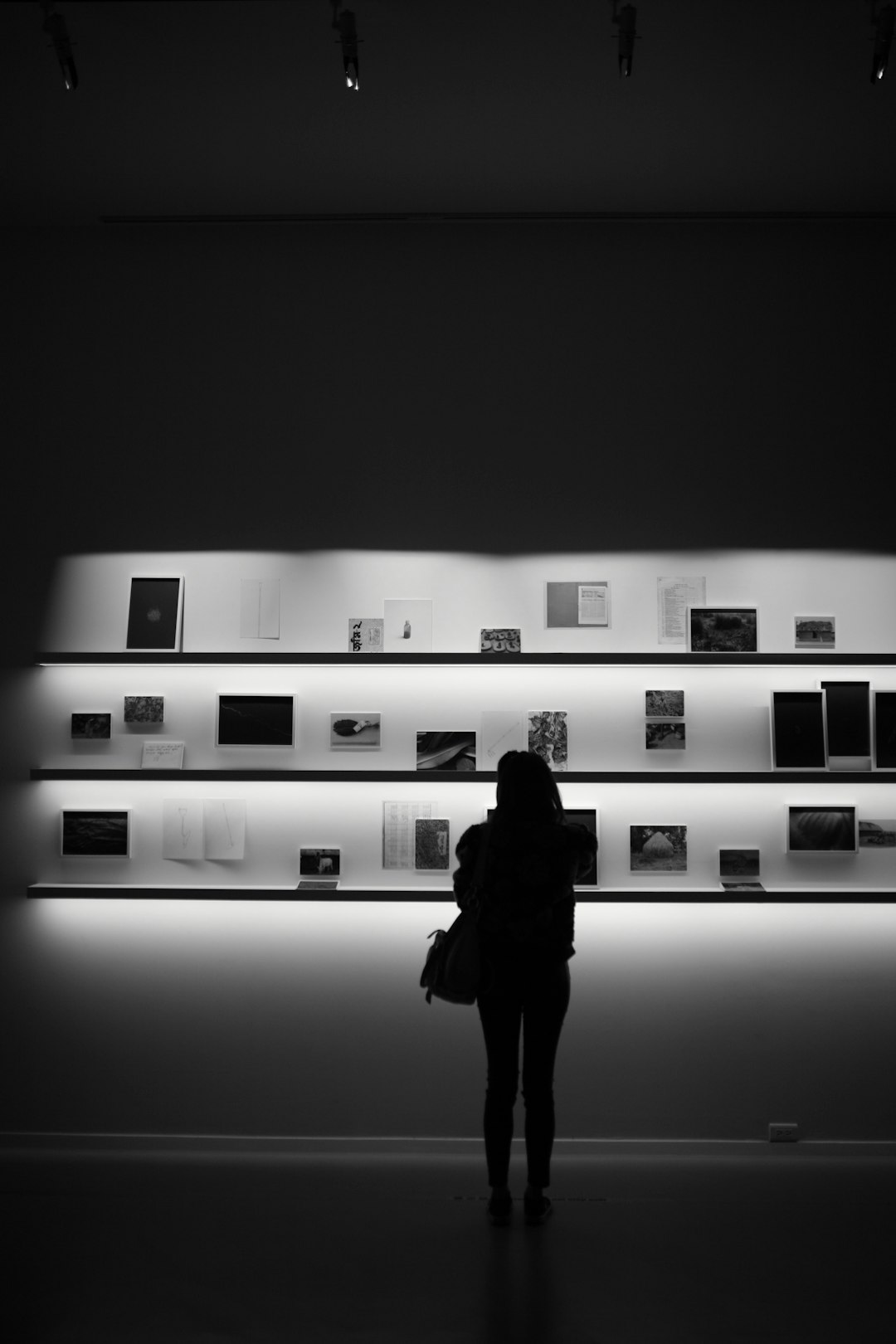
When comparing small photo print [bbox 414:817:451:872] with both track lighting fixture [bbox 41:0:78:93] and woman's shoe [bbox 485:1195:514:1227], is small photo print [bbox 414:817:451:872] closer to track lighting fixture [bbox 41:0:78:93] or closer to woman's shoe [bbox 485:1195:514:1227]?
woman's shoe [bbox 485:1195:514:1227]

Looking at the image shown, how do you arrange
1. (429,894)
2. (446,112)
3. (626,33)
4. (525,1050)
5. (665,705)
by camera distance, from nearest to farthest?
1. (626,33)
2. (525,1050)
3. (446,112)
4. (429,894)
5. (665,705)

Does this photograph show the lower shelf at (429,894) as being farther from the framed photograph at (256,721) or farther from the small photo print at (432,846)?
the framed photograph at (256,721)

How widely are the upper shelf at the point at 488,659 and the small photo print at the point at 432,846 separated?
1.98ft

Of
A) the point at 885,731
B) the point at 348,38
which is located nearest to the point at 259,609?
the point at 348,38

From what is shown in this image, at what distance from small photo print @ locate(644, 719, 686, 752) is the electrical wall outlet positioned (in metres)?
1.43

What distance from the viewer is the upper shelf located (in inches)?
133

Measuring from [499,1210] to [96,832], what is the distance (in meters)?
1.95

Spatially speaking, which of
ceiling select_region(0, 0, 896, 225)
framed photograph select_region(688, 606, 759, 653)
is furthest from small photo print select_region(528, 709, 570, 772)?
ceiling select_region(0, 0, 896, 225)

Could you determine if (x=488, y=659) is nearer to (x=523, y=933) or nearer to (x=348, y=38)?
(x=523, y=933)

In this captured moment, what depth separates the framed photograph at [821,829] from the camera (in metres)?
3.46

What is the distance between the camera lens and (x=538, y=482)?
11.7 feet

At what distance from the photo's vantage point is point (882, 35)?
253cm

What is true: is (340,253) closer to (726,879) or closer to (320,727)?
(320,727)

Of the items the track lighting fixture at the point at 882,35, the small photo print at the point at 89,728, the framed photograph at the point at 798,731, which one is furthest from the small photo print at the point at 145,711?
the track lighting fixture at the point at 882,35
